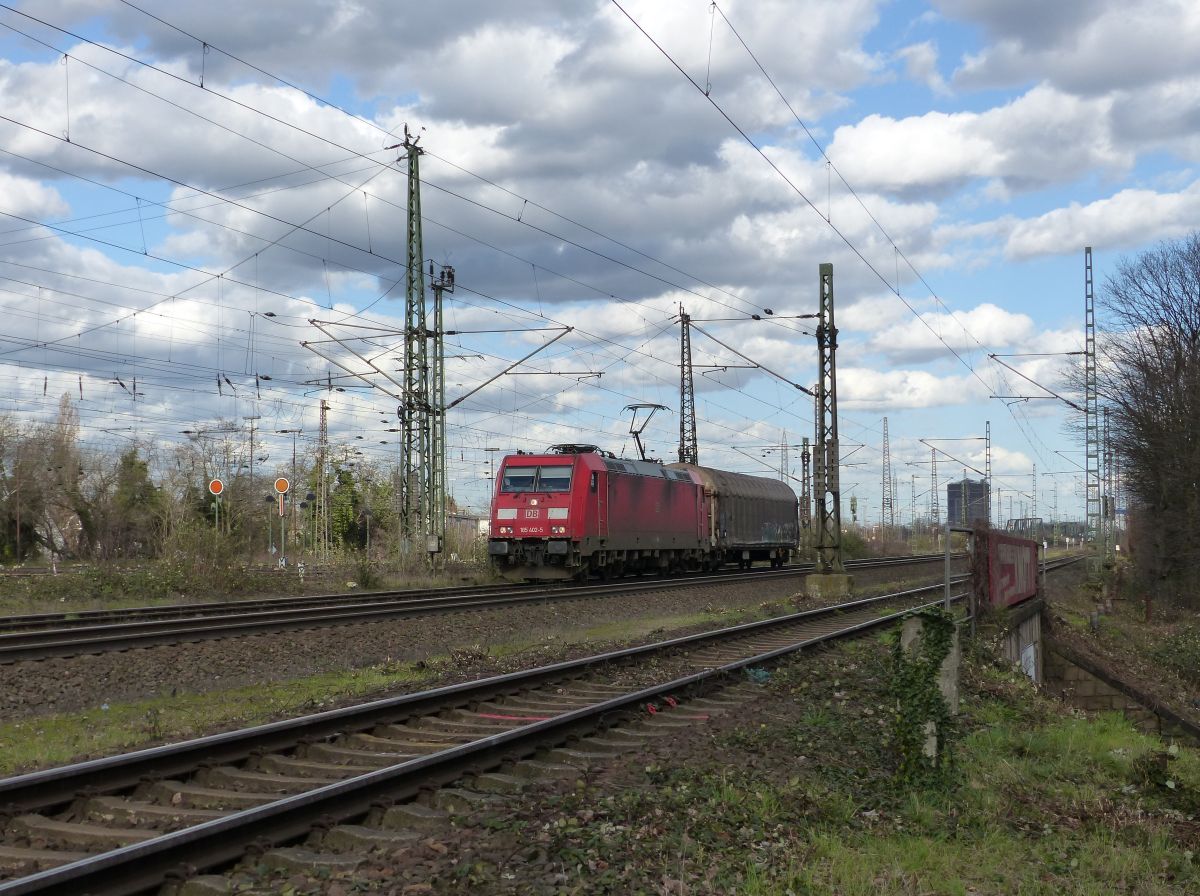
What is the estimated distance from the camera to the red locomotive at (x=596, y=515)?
3009 cm

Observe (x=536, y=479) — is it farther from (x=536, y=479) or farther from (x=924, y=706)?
(x=924, y=706)

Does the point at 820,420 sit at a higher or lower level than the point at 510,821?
higher

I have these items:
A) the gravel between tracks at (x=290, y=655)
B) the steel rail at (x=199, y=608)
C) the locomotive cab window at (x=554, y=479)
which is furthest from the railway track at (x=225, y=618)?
the locomotive cab window at (x=554, y=479)

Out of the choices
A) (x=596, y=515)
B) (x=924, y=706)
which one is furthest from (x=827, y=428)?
(x=924, y=706)

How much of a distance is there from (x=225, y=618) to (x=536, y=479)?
1388cm

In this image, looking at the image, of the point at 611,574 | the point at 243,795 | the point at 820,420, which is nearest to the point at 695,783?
the point at 243,795

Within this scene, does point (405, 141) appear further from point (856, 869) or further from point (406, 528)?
point (856, 869)

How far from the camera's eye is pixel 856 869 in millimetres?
6277

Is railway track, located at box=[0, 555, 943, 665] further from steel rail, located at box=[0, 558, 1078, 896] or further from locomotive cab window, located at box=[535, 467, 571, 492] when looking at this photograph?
steel rail, located at box=[0, 558, 1078, 896]

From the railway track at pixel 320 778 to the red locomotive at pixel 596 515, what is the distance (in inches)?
694

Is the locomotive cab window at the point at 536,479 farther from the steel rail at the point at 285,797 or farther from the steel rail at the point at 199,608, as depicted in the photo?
the steel rail at the point at 285,797

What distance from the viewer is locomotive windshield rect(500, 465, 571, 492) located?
1198 inches

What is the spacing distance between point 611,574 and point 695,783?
26324 mm

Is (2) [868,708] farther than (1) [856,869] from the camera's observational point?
Yes
